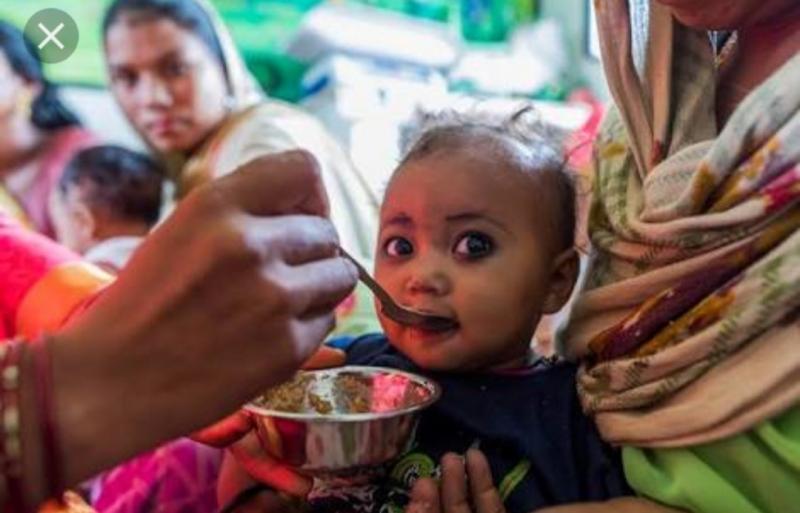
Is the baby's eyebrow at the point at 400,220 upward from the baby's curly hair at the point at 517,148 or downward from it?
downward

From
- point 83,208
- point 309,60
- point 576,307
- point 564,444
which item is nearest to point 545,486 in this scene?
point 564,444

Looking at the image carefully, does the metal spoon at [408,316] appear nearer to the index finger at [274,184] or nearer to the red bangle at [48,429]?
the index finger at [274,184]

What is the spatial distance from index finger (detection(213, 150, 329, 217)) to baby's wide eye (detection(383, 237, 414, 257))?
310mm

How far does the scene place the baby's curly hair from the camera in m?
0.98

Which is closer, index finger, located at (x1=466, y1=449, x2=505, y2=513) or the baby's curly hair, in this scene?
index finger, located at (x1=466, y1=449, x2=505, y2=513)

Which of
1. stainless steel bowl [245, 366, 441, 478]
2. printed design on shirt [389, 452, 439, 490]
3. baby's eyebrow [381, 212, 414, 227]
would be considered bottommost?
printed design on shirt [389, 452, 439, 490]

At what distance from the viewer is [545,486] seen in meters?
0.85

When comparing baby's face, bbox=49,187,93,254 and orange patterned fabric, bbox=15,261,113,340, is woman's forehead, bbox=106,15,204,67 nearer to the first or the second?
baby's face, bbox=49,187,93,254

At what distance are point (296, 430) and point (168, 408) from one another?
0.74 feet

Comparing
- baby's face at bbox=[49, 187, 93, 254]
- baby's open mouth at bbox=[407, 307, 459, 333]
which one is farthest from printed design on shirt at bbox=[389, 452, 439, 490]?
baby's face at bbox=[49, 187, 93, 254]

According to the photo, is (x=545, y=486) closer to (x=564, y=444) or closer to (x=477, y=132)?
(x=564, y=444)

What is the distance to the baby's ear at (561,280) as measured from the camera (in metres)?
0.99

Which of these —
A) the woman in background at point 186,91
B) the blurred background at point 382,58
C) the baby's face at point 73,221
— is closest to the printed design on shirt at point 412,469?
the woman in background at point 186,91

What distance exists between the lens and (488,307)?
92 cm
